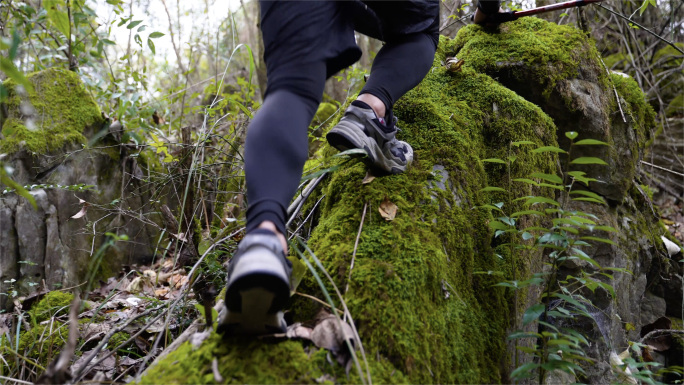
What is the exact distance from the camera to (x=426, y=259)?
1.52 metres

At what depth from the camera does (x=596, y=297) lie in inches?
113

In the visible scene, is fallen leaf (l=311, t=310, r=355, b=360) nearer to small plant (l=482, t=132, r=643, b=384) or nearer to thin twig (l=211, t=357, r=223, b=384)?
thin twig (l=211, t=357, r=223, b=384)

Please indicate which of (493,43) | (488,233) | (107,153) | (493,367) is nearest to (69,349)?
(493,367)

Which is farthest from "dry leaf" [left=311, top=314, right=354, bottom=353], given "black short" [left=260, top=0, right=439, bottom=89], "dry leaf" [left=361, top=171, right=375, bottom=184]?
"black short" [left=260, top=0, right=439, bottom=89]

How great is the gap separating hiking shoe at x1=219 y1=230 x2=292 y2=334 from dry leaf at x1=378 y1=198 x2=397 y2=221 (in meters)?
0.50

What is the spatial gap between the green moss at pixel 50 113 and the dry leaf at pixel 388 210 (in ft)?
11.0

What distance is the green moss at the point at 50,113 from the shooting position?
3.67 meters

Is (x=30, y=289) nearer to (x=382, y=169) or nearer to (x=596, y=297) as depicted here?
(x=382, y=169)

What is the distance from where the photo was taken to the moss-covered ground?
3.97ft

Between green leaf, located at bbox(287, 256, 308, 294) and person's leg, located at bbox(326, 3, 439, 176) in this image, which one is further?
person's leg, located at bbox(326, 3, 439, 176)

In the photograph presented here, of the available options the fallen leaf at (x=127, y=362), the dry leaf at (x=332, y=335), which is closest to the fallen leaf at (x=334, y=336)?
the dry leaf at (x=332, y=335)

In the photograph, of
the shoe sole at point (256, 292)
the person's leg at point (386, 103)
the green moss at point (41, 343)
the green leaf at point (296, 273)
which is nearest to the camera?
the shoe sole at point (256, 292)

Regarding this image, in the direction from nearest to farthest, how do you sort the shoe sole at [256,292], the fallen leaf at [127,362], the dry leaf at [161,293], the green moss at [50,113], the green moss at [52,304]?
1. the shoe sole at [256,292]
2. the fallen leaf at [127,362]
3. the green moss at [52,304]
4. the dry leaf at [161,293]
5. the green moss at [50,113]

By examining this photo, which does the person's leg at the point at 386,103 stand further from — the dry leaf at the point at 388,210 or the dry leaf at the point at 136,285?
the dry leaf at the point at 136,285
